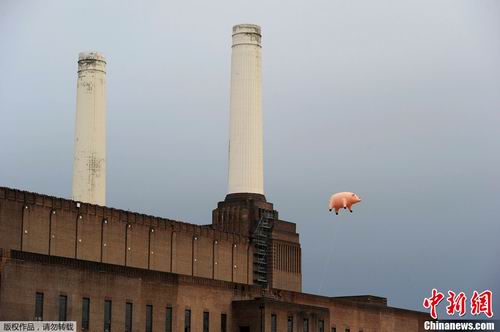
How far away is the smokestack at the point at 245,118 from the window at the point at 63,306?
3888cm

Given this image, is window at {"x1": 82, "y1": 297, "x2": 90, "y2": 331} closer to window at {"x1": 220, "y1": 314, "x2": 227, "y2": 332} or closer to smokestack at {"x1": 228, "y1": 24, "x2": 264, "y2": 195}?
window at {"x1": 220, "y1": 314, "x2": 227, "y2": 332}

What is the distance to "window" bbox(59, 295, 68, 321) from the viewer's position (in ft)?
269

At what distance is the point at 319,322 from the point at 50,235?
86.2ft

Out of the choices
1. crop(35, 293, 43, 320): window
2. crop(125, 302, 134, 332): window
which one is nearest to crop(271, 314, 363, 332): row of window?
crop(125, 302, 134, 332): window

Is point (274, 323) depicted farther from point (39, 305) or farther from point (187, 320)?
point (39, 305)

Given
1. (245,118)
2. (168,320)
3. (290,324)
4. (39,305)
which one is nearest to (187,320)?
(168,320)

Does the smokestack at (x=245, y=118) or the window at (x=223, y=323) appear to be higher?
the smokestack at (x=245, y=118)

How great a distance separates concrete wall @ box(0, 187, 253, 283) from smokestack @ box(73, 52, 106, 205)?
579 inches

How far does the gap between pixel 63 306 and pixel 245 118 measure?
41.0m

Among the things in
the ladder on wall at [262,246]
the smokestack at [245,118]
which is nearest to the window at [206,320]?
the ladder on wall at [262,246]

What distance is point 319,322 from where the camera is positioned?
108m

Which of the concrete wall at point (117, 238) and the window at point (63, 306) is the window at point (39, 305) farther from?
the concrete wall at point (117, 238)

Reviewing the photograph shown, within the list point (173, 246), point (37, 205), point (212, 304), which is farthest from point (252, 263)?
point (37, 205)

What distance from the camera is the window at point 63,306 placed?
269 feet
